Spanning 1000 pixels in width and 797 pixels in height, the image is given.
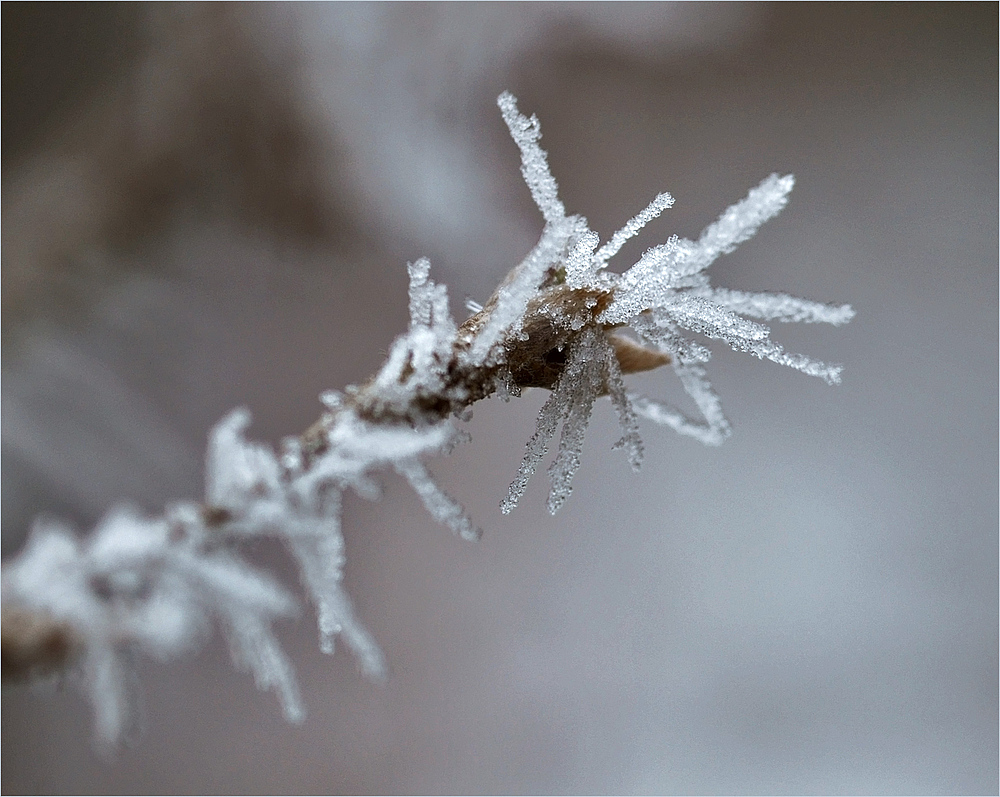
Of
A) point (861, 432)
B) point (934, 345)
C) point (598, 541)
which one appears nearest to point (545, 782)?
point (598, 541)

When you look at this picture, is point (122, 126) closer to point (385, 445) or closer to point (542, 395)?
point (542, 395)

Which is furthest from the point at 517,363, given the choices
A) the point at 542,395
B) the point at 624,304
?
the point at 542,395

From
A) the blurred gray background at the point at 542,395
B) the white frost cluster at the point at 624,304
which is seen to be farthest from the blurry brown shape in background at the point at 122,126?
the white frost cluster at the point at 624,304

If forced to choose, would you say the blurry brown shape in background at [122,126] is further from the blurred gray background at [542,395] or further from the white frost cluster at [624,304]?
the white frost cluster at [624,304]

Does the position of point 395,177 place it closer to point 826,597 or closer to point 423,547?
point 423,547

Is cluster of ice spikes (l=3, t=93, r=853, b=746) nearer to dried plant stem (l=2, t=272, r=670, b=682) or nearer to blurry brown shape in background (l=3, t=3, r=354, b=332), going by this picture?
dried plant stem (l=2, t=272, r=670, b=682)

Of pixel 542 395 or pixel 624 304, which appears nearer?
pixel 624 304
